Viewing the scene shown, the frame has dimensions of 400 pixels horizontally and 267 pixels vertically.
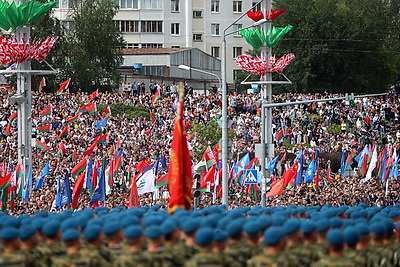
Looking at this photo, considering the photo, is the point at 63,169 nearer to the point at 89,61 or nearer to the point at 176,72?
the point at 89,61

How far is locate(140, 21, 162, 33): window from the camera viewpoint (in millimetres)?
88838

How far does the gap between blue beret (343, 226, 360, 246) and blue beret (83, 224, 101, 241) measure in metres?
2.92

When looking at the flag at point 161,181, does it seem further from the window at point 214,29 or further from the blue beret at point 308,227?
the window at point 214,29

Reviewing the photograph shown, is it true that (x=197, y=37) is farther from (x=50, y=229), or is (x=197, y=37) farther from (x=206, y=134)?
(x=50, y=229)

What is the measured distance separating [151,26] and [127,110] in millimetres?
37362

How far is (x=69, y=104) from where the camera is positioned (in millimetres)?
48250

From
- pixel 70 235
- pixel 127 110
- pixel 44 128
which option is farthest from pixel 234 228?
pixel 127 110

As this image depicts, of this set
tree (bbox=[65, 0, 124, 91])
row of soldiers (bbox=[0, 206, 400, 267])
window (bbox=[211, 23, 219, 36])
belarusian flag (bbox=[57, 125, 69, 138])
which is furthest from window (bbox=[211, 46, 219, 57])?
row of soldiers (bbox=[0, 206, 400, 267])

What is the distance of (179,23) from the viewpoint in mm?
88812

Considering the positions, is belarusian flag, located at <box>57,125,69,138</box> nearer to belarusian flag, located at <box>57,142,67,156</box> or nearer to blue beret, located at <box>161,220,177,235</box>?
belarusian flag, located at <box>57,142,67,156</box>

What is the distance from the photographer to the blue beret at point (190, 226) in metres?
12.5

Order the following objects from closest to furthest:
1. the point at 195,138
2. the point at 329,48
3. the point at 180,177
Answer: the point at 180,177, the point at 195,138, the point at 329,48

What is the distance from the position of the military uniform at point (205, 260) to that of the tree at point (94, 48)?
5595cm

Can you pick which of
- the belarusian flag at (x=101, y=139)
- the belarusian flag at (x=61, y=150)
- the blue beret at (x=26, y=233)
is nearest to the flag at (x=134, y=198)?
the belarusian flag at (x=61, y=150)
